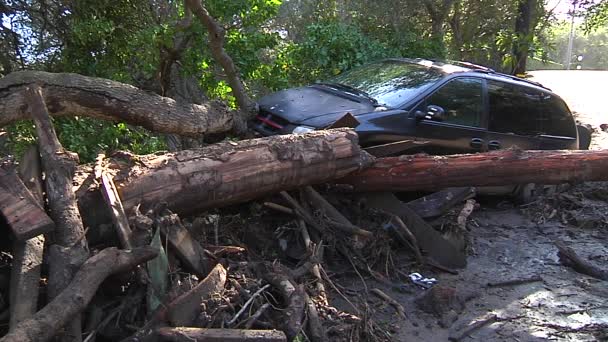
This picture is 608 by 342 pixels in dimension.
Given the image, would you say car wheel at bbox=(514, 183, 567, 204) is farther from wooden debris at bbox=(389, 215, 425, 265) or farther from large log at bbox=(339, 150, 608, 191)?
wooden debris at bbox=(389, 215, 425, 265)

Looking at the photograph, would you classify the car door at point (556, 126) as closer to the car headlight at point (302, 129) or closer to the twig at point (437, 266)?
the twig at point (437, 266)

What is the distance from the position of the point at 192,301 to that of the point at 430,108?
4.03 metres

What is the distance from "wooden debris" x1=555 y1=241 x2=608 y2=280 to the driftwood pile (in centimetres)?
4

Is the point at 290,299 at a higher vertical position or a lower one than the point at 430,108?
lower

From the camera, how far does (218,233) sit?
4688 millimetres

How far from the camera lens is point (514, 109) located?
7539 mm

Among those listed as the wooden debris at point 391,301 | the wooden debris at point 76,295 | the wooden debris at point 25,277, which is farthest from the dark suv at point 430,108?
the wooden debris at point 25,277

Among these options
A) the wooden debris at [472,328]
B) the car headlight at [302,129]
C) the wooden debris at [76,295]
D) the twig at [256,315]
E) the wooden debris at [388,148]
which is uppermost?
the car headlight at [302,129]

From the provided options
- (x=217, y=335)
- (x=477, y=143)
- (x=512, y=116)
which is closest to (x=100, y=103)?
(x=217, y=335)

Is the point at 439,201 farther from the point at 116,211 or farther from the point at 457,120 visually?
the point at 116,211

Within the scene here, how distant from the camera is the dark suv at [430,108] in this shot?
6312 mm

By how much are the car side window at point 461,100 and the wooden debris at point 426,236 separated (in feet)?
5.21

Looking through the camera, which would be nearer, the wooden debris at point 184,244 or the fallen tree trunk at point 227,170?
the wooden debris at point 184,244

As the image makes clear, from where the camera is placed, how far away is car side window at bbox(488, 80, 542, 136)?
7.29m
